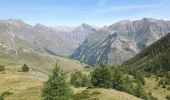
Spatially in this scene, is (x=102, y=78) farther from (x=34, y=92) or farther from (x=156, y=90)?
(x=156, y=90)

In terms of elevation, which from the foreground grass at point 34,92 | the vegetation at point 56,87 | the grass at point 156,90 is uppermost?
the vegetation at point 56,87

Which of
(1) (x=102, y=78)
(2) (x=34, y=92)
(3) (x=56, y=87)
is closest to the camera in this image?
(3) (x=56, y=87)

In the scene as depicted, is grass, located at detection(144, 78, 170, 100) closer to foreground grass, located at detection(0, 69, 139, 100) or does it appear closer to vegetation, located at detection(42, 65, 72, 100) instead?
foreground grass, located at detection(0, 69, 139, 100)

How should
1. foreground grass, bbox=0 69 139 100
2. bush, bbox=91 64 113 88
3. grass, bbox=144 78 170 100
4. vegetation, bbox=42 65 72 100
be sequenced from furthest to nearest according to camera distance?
grass, bbox=144 78 170 100 < bush, bbox=91 64 113 88 < foreground grass, bbox=0 69 139 100 < vegetation, bbox=42 65 72 100

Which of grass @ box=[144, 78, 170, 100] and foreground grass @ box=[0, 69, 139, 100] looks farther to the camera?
grass @ box=[144, 78, 170, 100]

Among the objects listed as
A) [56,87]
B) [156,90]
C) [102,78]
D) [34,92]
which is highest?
[56,87]

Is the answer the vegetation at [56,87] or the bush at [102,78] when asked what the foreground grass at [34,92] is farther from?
the vegetation at [56,87]

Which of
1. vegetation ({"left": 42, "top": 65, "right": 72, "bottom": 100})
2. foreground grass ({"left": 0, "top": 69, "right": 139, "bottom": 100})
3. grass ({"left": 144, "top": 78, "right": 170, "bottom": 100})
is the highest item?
vegetation ({"left": 42, "top": 65, "right": 72, "bottom": 100})

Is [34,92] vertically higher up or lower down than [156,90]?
higher up

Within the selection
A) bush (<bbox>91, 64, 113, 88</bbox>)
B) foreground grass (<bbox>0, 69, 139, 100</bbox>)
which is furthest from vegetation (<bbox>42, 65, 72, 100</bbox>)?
bush (<bbox>91, 64, 113, 88</bbox>)

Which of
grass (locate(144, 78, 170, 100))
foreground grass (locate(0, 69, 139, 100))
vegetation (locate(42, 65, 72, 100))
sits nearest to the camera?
vegetation (locate(42, 65, 72, 100))

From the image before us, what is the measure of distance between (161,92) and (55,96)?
12472cm

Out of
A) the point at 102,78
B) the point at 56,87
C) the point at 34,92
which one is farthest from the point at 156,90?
the point at 56,87

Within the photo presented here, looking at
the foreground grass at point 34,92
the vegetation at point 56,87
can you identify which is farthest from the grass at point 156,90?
the vegetation at point 56,87
